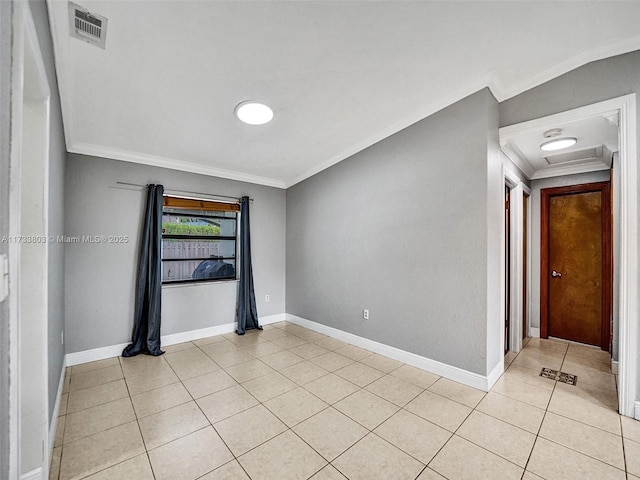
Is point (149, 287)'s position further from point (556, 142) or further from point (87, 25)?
point (556, 142)

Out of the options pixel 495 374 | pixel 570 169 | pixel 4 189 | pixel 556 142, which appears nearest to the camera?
pixel 4 189

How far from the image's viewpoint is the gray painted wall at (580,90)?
6.98 ft

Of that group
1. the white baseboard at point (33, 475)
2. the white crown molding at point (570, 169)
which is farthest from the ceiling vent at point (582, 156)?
the white baseboard at point (33, 475)

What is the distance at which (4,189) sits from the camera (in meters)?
0.81

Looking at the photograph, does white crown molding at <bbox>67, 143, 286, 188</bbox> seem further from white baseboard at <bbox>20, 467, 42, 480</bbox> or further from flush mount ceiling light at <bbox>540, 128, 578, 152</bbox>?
flush mount ceiling light at <bbox>540, 128, 578, 152</bbox>

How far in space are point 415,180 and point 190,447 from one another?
9.71ft

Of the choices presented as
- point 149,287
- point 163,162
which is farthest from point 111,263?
point 163,162

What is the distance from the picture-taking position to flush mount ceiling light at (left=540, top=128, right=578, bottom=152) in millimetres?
2666

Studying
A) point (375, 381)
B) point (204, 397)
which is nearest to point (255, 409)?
point (204, 397)

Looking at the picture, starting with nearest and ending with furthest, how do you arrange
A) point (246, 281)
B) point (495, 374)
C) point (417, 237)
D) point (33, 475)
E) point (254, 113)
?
point (33, 475), point (495, 374), point (254, 113), point (417, 237), point (246, 281)

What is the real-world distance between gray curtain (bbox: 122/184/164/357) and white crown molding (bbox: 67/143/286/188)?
14.4 inches

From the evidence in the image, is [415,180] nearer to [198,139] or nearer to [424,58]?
[424,58]

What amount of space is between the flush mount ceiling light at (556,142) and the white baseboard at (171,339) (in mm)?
4256

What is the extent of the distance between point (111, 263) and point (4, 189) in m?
2.95
